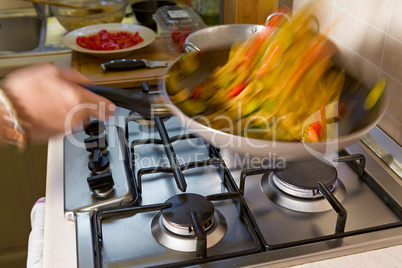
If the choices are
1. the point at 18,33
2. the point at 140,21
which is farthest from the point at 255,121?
the point at 18,33

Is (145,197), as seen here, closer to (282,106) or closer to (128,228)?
(128,228)

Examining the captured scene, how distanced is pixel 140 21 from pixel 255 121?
1.07 metres

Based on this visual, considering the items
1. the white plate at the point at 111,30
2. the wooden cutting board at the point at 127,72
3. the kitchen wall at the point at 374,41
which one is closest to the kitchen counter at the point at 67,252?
the kitchen wall at the point at 374,41

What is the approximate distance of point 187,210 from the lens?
64cm

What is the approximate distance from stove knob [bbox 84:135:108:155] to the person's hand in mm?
75

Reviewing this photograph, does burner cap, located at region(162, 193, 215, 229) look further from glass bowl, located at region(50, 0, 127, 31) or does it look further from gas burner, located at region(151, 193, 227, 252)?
glass bowl, located at region(50, 0, 127, 31)

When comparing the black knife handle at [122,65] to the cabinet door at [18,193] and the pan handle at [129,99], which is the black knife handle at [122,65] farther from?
the pan handle at [129,99]

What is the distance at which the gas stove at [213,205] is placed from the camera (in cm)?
61

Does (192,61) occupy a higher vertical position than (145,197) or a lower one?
higher

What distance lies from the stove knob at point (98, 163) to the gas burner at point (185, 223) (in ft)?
0.46

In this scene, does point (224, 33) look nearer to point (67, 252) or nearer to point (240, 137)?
point (240, 137)

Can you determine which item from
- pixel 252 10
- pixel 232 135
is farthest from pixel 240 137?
pixel 252 10

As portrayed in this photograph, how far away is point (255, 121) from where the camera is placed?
67 centimetres

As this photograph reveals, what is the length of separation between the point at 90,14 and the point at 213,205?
1.15m
